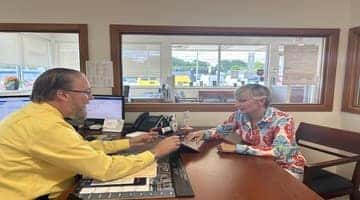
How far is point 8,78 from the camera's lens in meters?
3.86

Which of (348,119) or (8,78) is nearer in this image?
(348,119)

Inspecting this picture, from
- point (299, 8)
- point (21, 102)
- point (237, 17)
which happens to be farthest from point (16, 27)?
point (299, 8)

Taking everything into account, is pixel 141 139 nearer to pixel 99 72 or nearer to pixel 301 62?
pixel 99 72

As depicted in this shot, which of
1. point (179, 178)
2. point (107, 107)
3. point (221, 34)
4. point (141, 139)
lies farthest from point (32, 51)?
point (179, 178)

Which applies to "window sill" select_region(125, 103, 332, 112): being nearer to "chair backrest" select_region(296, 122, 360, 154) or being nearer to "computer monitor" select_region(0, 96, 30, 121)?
"chair backrest" select_region(296, 122, 360, 154)

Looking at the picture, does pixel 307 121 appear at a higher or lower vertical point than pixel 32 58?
lower

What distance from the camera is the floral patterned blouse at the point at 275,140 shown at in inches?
67.5

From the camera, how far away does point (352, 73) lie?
2650mm

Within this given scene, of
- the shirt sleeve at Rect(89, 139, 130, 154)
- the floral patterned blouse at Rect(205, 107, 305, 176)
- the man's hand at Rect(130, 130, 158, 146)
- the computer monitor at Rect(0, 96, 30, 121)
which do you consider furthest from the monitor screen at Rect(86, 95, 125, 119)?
the floral patterned blouse at Rect(205, 107, 305, 176)

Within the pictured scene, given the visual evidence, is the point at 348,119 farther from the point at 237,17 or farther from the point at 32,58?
the point at 32,58

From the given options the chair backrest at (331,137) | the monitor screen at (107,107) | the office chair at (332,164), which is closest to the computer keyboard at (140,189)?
the office chair at (332,164)

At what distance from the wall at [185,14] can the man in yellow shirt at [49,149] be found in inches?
54.7

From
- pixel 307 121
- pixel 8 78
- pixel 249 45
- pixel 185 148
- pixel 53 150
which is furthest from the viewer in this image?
pixel 249 45

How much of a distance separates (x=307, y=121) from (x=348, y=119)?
14.7 inches
